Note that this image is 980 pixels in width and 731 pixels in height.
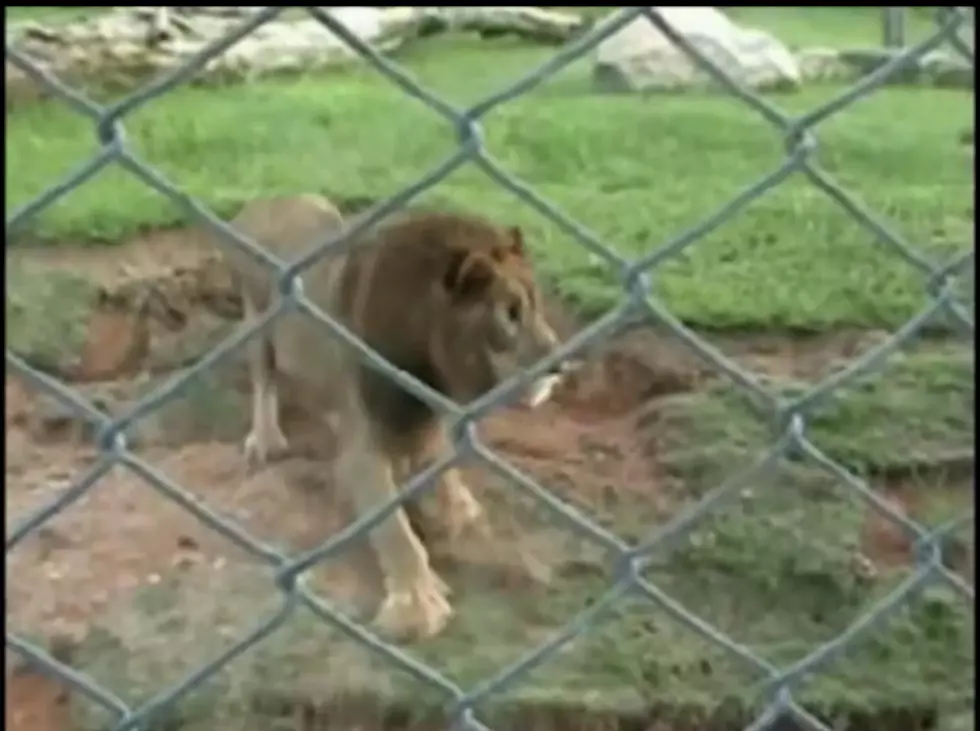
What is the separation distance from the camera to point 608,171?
390cm

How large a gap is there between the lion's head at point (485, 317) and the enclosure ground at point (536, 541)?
0.26 meters

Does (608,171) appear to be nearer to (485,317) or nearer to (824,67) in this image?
(824,67)

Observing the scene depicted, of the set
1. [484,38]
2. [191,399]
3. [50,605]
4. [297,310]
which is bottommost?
[484,38]

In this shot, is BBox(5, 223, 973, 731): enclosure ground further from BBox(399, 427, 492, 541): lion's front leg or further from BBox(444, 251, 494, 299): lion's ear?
BBox(444, 251, 494, 299): lion's ear

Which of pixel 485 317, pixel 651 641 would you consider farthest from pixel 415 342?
pixel 651 641

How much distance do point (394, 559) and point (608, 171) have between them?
6.82 ft

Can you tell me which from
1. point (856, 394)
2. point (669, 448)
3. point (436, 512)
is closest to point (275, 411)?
point (436, 512)

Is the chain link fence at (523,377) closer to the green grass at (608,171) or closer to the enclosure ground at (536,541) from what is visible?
the enclosure ground at (536,541)

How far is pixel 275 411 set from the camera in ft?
8.24

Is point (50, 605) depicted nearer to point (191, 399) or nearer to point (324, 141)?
point (191, 399)

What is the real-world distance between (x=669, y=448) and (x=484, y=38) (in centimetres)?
344

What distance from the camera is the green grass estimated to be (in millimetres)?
3053

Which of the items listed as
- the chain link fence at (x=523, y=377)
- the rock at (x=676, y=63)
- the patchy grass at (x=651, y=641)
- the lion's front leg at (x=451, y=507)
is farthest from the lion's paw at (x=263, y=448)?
the rock at (x=676, y=63)

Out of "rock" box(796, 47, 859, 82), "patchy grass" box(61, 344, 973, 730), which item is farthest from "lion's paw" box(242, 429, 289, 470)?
"rock" box(796, 47, 859, 82)
